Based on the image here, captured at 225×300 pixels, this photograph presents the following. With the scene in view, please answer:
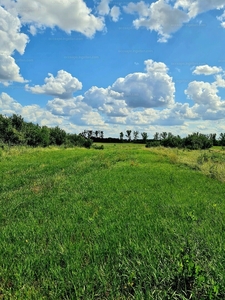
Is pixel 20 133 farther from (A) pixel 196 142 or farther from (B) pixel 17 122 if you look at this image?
(A) pixel 196 142

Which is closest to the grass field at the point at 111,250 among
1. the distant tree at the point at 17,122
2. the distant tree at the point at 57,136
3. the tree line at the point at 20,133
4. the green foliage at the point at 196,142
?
the tree line at the point at 20,133

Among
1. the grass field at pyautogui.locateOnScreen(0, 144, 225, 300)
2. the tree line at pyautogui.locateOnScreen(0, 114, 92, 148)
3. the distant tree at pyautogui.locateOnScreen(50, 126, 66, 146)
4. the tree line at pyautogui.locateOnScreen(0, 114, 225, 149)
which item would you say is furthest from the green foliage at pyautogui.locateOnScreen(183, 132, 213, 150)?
the grass field at pyautogui.locateOnScreen(0, 144, 225, 300)

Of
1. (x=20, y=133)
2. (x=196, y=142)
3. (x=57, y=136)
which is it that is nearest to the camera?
(x=20, y=133)

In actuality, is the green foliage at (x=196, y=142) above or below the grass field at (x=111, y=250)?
above

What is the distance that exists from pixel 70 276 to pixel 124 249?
3.72 feet

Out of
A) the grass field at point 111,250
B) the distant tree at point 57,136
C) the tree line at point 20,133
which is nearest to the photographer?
the grass field at point 111,250

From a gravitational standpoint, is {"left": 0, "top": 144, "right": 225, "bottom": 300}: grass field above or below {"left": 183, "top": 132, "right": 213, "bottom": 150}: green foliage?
below

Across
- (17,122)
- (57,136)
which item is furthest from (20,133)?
(57,136)

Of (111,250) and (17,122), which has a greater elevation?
(17,122)

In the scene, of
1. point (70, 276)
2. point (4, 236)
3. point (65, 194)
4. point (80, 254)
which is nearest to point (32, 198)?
point (65, 194)

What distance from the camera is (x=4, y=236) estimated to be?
4.92 meters

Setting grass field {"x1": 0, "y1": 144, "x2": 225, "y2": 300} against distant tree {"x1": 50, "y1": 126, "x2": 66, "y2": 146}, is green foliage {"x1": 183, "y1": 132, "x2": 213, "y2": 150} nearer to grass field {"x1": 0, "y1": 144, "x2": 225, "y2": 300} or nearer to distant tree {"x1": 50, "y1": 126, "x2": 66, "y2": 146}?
distant tree {"x1": 50, "y1": 126, "x2": 66, "y2": 146}

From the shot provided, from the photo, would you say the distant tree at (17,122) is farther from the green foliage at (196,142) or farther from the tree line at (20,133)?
the green foliage at (196,142)

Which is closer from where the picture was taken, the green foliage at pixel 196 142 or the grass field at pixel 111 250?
the grass field at pixel 111 250
